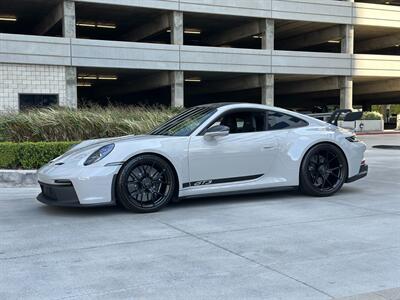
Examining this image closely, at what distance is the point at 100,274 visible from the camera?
4059 millimetres

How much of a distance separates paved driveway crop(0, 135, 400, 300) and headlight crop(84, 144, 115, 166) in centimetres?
70

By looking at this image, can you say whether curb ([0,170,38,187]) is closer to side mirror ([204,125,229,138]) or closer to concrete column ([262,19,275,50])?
side mirror ([204,125,229,138])

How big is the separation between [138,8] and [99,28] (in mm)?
8116

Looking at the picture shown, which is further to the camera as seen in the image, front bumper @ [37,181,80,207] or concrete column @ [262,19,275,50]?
concrete column @ [262,19,275,50]

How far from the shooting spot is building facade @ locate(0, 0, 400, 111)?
965 inches

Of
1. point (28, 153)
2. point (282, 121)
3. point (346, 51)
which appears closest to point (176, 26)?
point (346, 51)

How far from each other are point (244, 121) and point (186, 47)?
21662 millimetres

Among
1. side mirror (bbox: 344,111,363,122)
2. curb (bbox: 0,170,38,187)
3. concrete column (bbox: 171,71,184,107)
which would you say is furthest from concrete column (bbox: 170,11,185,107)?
side mirror (bbox: 344,111,363,122)

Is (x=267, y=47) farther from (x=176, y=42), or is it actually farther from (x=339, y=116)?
(x=339, y=116)

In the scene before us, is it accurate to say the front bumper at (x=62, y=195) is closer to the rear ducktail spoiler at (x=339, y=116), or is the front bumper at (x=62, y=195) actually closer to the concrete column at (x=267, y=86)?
the rear ducktail spoiler at (x=339, y=116)

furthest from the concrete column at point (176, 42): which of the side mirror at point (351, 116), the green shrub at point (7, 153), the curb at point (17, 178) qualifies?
the side mirror at point (351, 116)

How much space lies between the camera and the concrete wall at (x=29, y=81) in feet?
77.4

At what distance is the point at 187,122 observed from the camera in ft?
23.4

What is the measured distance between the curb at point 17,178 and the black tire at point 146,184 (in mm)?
3448
